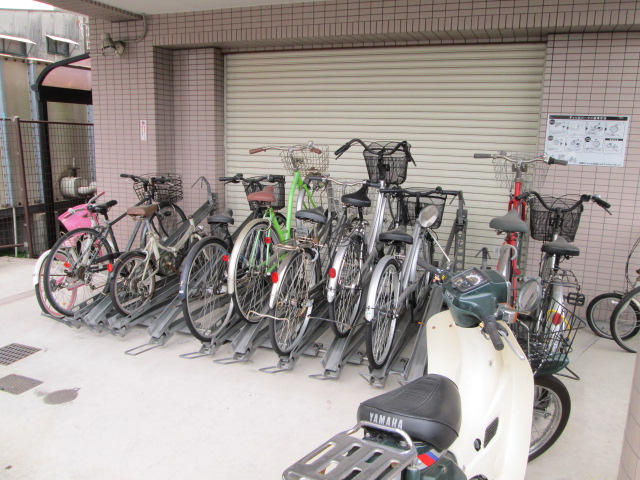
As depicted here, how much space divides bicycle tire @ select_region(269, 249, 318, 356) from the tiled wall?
7.51 ft

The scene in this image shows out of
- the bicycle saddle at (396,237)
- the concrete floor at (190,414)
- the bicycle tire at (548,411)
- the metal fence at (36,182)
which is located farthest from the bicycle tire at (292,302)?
the metal fence at (36,182)

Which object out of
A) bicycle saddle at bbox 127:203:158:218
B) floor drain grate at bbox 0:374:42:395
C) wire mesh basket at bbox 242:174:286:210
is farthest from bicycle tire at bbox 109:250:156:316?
wire mesh basket at bbox 242:174:286:210

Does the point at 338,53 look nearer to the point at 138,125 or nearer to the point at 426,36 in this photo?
the point at 426,36

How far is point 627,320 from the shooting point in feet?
15.2

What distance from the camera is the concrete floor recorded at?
287cm

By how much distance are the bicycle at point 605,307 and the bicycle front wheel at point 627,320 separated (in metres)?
0.11

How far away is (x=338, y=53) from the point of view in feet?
18.5

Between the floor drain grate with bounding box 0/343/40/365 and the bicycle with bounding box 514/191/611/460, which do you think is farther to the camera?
the floor drain grate with bounding box 0/343/40/365

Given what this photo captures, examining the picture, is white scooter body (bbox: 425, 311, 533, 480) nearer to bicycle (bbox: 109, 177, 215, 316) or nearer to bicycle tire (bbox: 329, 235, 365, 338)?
bicycle tire (bbox: 329, 235, 365, 338)

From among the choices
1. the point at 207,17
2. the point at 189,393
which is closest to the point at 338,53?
the point at 207,17

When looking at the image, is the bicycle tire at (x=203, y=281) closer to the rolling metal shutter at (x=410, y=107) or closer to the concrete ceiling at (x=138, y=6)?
the rolling metal shutter at (x=410, y=107)

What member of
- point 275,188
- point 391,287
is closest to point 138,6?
point 275,188

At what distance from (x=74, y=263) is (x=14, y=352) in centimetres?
86

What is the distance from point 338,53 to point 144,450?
4322mm
